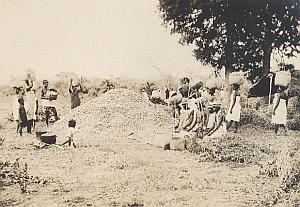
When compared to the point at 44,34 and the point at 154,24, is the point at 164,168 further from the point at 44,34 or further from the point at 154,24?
the point at 44,34

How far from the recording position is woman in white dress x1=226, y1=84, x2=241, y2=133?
118 inches

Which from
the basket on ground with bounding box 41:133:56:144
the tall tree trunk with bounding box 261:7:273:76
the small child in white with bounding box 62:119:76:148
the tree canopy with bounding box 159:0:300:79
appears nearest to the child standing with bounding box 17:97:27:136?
the basket on ground with bounding box 41:133:56:144

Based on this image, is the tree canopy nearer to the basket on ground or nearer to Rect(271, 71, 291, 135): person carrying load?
Rect(271, 71, 291, 135): person carrying load

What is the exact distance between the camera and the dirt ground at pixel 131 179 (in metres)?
2.07

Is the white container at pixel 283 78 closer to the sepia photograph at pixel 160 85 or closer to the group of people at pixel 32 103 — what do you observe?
the sepia photograph at pixel 160 85

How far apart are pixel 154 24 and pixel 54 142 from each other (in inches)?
36.2

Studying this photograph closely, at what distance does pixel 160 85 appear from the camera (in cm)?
296

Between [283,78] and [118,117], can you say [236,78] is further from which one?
[118,117]

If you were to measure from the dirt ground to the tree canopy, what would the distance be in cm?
40

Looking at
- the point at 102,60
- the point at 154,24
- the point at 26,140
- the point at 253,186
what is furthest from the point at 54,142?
the point at 253,186

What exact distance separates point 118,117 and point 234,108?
661 millimetres

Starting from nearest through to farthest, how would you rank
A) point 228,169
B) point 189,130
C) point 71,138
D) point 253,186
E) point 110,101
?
point 253,186 → point 228,169 → point 71,138 → point 189,130 → point 110,101

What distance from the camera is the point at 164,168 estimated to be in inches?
87.8

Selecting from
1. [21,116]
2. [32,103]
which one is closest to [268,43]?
[21,116]
